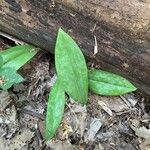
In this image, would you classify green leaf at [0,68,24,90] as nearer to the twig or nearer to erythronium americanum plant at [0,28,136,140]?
erythronium americanum plant at [0,28,136,140]

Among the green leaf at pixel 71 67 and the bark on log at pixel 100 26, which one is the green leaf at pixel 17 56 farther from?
the green leaf at pixel 71 67

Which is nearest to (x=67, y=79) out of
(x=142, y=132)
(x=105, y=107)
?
(x=105, y=107)

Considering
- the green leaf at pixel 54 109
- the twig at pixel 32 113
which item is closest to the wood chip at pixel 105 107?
the green leaf at pixel 54 109

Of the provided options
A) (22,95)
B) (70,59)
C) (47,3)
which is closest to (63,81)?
(70,59)

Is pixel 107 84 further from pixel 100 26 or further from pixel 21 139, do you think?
pixel 21 139

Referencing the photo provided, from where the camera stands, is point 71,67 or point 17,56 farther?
point 17,56

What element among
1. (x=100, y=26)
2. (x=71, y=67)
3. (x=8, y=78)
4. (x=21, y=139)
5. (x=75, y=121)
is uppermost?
(x=100, y=26)

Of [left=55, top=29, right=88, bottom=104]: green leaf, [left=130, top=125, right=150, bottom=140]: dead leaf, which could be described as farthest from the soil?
[left=55, top=29, right=88, bottom=104]: green leaf
